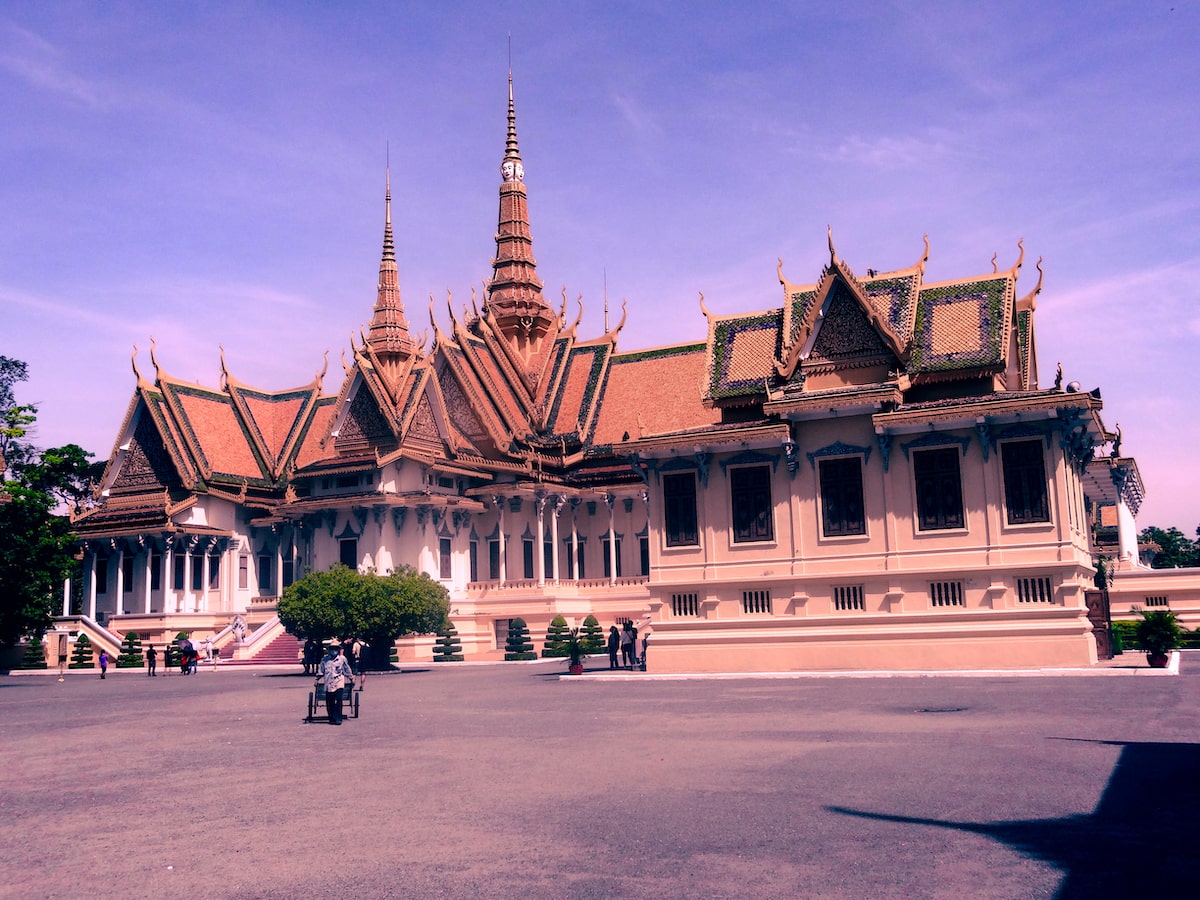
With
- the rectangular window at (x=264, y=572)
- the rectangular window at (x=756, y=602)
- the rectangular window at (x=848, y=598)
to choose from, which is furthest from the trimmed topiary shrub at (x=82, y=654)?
the rectangular window at (x=848, y=598)

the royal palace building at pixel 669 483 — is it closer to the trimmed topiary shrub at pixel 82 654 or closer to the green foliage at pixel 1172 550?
the trimmed topiary shrub at pixel 82 654

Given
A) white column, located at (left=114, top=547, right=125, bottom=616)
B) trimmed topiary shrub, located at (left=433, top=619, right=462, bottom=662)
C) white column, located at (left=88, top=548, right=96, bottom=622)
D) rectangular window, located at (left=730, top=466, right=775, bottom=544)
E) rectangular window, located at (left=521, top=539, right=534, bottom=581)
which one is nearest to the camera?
rectangular window, located at (left=730, top=466, right=775, bottom=544)

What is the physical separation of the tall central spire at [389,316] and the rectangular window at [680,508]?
33.7 metres

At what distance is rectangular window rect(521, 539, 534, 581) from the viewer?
5116 cm

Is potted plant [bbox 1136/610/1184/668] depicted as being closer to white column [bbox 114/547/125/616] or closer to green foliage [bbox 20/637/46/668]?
green foliage [bbox 20/637/46/668]

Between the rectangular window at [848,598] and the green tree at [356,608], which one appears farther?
the green tree at [356,608]

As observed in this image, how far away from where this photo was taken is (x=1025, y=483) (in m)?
27.2

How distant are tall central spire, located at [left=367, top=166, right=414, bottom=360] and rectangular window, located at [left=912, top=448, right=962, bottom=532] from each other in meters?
38.7

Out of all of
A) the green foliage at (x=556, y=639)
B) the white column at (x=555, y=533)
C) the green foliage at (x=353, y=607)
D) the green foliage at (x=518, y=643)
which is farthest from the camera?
the white column at (x=555, y=533)

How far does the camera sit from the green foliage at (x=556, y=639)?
143ft

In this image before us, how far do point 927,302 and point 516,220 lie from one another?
34.8 metres

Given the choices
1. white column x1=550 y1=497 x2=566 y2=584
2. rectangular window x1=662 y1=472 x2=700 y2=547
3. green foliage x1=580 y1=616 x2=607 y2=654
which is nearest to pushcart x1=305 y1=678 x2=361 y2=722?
rectangular window x1=662 y1=472 x2=700 y2=547

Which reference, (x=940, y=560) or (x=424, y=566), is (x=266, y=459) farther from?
(x=940, y=560)

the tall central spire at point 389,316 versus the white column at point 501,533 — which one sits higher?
the tall central spire at point 389,316
